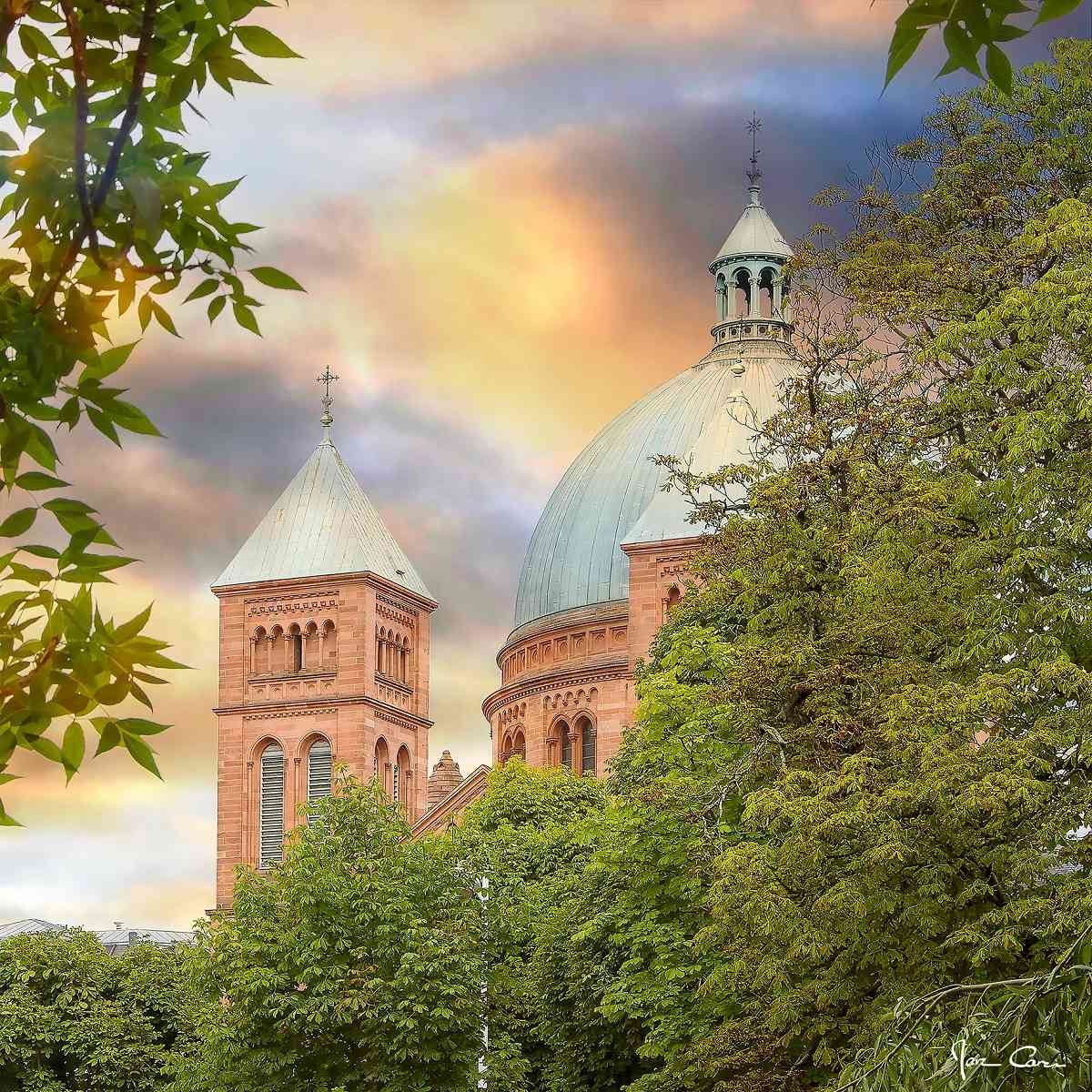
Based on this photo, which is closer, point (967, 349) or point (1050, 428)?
point (1050, 428)

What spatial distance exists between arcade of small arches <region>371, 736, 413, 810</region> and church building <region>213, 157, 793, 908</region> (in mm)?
101

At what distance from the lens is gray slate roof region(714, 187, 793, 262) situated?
80.1 meters

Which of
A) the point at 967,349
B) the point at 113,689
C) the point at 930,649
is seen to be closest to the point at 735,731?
the point at 930,649

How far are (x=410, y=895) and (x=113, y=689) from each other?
110ft

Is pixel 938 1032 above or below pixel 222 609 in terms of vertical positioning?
below

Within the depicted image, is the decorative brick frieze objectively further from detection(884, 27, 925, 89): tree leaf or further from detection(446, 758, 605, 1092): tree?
detection(884, 27, 925, 89): tree leaf

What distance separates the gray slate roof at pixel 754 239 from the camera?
80.1 meters

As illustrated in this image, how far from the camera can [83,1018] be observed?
5472 cm

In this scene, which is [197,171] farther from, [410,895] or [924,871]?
[410,895]

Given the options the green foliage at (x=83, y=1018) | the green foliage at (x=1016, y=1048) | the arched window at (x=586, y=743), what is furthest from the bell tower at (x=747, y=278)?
the green foliage at (x=1016, y=1048)

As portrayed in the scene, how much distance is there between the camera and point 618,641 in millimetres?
74438

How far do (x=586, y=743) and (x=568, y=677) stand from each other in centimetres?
262

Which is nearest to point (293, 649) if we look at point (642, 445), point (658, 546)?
point (642, 445)
